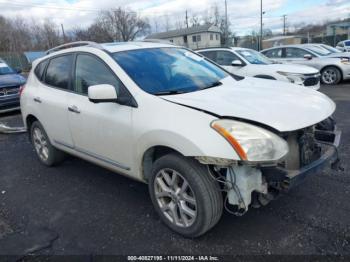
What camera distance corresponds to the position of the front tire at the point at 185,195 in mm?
2578


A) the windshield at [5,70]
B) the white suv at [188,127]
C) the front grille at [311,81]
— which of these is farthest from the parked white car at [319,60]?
the windshield at [5,70]

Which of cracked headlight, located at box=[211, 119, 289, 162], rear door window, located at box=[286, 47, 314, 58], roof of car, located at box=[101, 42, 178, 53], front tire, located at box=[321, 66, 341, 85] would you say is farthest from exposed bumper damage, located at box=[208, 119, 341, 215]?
rear door window, located at box=[286, 47, 314, 58]

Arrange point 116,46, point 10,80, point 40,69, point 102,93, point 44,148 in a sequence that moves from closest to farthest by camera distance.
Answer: point 102,93, point 116,46, point 40,69, point 44,148, point 10,80

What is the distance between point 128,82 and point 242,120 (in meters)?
1.24

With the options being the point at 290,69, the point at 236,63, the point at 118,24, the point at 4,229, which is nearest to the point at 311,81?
the point at 290,69

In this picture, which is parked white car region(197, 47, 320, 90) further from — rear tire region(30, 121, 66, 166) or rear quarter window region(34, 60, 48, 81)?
rear tire region(30, 121, 66, 166)

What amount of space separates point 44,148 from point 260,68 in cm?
603

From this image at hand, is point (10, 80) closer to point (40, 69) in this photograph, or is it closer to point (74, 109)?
point (40, 69)

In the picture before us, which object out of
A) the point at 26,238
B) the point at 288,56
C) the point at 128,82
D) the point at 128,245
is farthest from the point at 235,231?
the point at 288,56

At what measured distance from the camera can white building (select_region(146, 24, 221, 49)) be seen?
64.4 metres

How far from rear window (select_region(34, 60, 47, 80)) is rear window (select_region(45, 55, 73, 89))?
6.4 inches

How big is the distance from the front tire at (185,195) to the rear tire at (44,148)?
2267mm

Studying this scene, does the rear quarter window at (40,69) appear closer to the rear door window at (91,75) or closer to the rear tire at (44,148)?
the rear tire at (44,148)

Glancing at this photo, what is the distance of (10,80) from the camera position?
30.8ft
